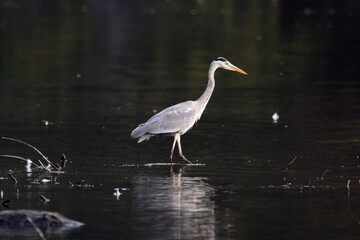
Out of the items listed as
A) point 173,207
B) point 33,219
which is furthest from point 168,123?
point 33,219

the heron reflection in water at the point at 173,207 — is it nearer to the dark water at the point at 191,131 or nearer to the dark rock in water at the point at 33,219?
the dark water at the point at 191,131

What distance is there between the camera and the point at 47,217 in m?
9.88

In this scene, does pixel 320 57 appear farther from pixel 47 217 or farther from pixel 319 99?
pixel 47 217

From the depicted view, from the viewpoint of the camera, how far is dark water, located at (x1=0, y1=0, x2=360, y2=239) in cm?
1063

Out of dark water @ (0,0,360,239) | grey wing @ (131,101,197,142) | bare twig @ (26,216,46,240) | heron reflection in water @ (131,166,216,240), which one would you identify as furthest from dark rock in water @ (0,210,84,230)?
grey wing @ (131,101,197,142)

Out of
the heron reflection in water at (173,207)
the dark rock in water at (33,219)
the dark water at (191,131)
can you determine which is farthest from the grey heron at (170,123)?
the dark rock in water at (33,219)

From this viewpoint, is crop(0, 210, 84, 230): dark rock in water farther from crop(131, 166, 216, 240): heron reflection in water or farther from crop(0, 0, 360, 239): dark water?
crop(131, 166, 216, 240): heron reflection in water

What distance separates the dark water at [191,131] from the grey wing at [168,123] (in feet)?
1.34

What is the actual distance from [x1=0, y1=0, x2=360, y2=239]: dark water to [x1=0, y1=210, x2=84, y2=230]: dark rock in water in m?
0.26

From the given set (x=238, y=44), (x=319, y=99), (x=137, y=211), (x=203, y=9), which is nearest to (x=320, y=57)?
(x=238, y=44)

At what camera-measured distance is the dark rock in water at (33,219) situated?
9891 millimetres

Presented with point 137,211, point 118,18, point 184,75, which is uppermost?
point 118,18

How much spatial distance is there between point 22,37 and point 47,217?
27.6 metres

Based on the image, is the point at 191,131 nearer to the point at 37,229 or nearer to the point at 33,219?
the point at 33,219
